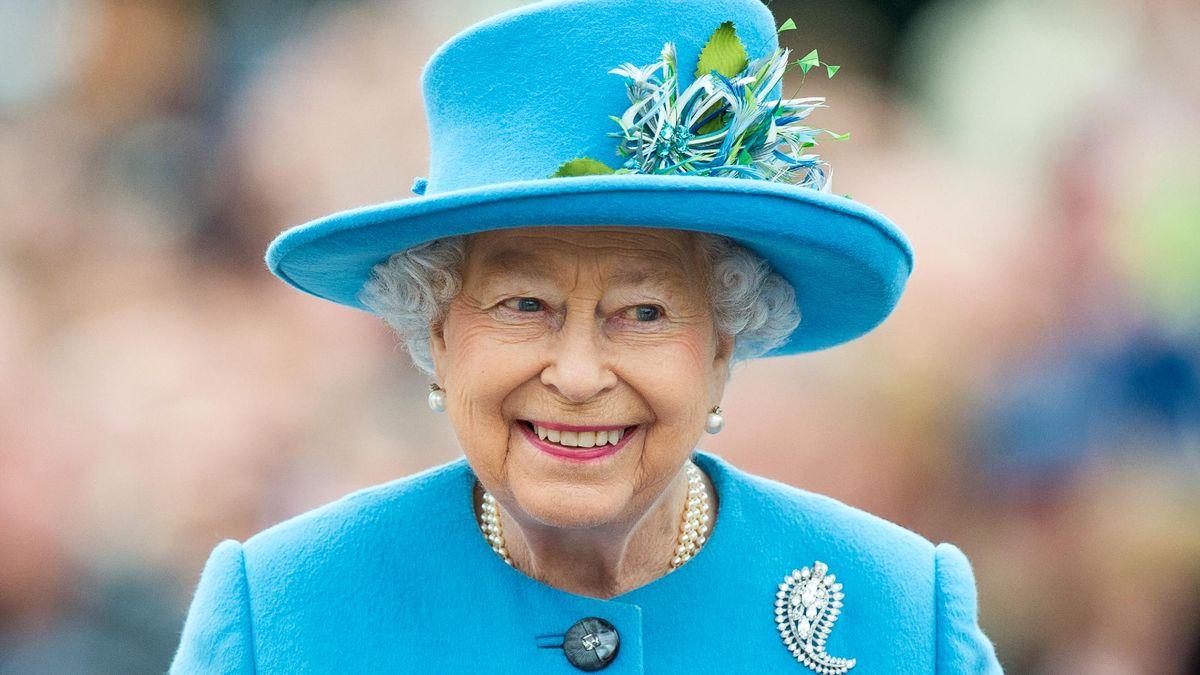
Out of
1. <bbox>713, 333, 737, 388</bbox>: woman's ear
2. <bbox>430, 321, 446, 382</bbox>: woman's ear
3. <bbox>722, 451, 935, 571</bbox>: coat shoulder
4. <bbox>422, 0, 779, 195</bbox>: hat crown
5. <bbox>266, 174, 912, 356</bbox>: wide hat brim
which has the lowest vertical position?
<bbox>722, 451, 935, 571</bbox>: coat shoulder

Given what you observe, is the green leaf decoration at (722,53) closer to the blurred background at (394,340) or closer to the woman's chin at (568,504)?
the woman's chin at (568,504)

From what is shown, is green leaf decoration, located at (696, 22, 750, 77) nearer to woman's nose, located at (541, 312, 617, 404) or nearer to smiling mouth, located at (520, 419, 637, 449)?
woman's nose, located at (541, 312, 617, 404)

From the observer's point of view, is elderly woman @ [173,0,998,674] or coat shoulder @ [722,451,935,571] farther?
coat shoulder @ [722,451,935,571]

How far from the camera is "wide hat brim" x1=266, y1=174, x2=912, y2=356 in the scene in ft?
7.21

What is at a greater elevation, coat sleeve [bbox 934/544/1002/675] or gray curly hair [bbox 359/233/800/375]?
gray curly hair [bbox 359/233/800/375]

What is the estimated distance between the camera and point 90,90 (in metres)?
5.51

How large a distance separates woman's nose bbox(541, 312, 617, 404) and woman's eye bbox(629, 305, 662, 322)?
0.25 feet

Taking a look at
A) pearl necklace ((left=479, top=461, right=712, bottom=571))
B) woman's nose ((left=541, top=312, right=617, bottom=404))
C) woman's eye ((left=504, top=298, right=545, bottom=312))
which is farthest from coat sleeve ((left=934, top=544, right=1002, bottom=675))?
woman's eye ((left=504, top=298, right=545, bottom=312))

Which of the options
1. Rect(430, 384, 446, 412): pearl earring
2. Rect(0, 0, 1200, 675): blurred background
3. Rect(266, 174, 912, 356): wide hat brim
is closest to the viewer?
A: Rect(266, 174, 912, 356): wide hat brim

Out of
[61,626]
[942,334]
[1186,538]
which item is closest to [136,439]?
[61,626]

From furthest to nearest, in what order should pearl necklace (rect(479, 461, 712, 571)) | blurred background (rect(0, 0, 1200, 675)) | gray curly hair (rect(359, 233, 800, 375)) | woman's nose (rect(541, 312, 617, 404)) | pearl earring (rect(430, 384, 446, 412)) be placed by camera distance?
blurred background (rect(0, 0, 1200, 675)), pearl necklace (rect(479, 461, 712, 571)), pearl earring (rect(430, 384, 446, 412)), gray curly hair (rect(359, 233, 800, 375)), woman's nose (rect(541, 312, 617, 404))

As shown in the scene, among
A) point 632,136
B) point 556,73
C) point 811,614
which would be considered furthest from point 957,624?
point 556,73

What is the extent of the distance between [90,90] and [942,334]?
3.47 metres

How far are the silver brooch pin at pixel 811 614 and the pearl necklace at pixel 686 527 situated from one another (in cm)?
21
